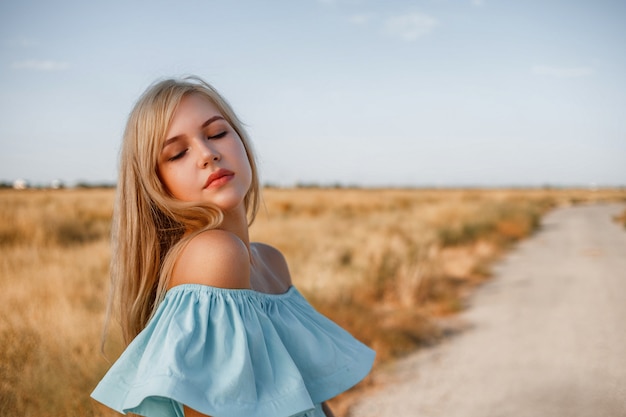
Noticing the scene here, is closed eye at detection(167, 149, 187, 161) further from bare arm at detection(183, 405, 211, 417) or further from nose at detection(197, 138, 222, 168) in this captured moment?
bare arm at detection(183, 405, 211, 417)

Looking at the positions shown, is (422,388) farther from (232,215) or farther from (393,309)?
(232,215)

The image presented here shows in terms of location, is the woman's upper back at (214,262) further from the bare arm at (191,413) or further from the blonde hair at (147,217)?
the bare arm at (191,413)

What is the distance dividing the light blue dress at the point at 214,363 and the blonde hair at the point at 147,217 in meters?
0.18

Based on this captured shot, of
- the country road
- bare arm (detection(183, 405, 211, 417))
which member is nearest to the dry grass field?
the country road

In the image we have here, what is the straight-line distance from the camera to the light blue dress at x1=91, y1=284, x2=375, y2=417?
1.23 metres

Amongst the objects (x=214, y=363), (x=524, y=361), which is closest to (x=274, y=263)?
(x=214, y=363)

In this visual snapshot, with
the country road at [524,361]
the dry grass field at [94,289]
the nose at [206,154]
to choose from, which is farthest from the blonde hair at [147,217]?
the country road at [524,361]

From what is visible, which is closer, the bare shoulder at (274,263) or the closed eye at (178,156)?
the closed eye at (178,156)

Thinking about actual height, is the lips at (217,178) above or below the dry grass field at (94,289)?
above

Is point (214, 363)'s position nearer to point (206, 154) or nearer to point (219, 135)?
point (206, 154)

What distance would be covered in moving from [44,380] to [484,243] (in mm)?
13234

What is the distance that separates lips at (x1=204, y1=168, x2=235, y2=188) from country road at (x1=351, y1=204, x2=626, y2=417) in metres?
2.88

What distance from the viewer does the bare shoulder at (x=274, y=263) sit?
6.49 ft

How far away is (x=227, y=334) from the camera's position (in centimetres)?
135
